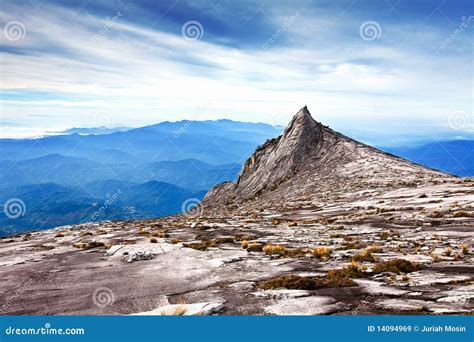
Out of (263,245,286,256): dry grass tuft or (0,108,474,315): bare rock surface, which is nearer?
(0,108,474,315): bare rock surface

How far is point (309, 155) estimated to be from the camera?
283 feet

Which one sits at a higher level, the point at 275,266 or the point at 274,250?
the point at 274,250

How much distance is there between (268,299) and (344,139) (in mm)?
81973

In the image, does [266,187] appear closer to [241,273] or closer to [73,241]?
[73,241]

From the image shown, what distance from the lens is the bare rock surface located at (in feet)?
46.3

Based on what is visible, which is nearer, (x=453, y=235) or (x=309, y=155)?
(x=453, y=235)

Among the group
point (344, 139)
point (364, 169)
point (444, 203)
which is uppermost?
point (344, 139)

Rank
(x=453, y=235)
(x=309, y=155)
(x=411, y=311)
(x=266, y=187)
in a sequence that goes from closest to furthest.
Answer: (x=411, y=311) < (x=453, y=235) < (x=266, y=187) < (x=309, y=155)

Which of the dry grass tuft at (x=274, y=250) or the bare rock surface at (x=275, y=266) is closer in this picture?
the bare rock surface at (x=275, y=266)

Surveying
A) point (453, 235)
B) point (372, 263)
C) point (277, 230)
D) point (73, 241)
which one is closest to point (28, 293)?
point (73, 241)

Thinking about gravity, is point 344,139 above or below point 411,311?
above

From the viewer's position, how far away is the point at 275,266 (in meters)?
19.5

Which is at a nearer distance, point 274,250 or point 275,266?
point 275,266

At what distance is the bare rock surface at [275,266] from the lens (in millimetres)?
14109
